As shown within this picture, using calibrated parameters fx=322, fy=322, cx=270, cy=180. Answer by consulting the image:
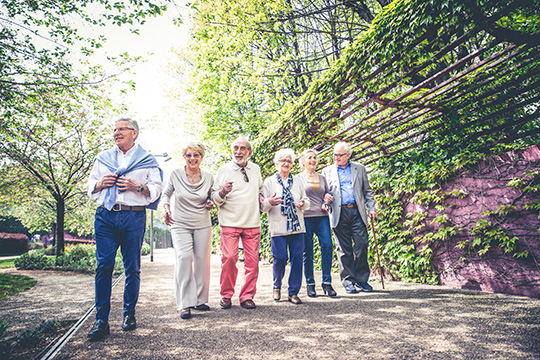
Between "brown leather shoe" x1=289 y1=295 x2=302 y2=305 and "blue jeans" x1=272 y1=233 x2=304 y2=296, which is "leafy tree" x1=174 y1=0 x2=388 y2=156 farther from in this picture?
"brown leather shoe" x1=289 y1=295 x2=302 y2=305

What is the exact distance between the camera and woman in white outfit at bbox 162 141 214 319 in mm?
3551

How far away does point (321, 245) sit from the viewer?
4574 mm

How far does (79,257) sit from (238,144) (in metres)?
10.2

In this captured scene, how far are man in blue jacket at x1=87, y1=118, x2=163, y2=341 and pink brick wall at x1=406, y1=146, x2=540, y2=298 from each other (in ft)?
12.6

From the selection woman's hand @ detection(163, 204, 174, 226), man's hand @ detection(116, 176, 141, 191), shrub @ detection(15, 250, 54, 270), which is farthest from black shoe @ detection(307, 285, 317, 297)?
shrub @ detection(15, 250, 54, 270)

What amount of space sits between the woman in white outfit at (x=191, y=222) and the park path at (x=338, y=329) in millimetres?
394

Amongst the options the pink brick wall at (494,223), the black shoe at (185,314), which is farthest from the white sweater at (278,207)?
the pink brick wall at (494,223)

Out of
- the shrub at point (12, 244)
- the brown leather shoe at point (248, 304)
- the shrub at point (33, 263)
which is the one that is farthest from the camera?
the shrub at point (12, 244)

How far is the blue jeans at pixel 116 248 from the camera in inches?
113

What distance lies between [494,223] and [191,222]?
12.0 feet

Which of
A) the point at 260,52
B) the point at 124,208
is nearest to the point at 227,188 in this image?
the point at 124,208

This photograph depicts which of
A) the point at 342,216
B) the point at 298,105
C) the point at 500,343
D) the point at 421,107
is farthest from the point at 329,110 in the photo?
the point at 500,343

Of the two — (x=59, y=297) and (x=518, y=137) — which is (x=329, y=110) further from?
(x=59, y=297)

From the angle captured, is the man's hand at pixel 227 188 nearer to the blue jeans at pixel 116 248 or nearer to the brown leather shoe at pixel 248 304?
the blue jeans at pixel 116 248
